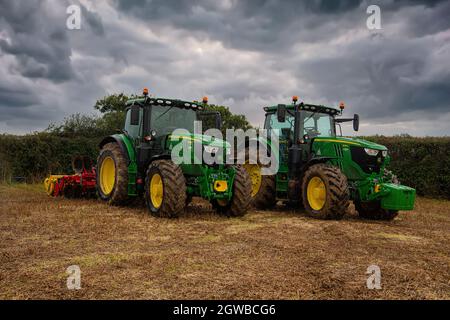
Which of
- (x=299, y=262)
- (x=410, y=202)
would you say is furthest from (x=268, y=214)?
(x=299, y=262)

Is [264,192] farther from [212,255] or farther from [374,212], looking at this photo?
→ [212,255]

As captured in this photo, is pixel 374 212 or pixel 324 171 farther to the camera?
pixel 374 212

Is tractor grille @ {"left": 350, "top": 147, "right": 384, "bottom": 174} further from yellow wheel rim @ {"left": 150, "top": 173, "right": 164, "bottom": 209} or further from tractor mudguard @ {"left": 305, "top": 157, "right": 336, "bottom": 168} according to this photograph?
yellow wheel rim @ {"left": 150, "top": 173, "right": 164, "bottom": 209}

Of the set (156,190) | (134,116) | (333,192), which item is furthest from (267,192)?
(134,116)

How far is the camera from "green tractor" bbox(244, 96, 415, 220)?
8766 mm

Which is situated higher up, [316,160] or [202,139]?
[202,139]

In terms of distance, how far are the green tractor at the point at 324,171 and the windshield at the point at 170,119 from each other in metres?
1.93

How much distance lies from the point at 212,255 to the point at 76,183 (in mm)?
6790

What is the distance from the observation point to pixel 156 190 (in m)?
8.74

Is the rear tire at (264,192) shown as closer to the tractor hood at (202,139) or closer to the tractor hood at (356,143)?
the tractor hood at (356,143)

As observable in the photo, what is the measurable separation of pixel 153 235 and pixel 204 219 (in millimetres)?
1874

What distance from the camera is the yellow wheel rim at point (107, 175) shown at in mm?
10617

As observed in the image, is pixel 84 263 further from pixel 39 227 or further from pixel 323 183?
pixel 323 183

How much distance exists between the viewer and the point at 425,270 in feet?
17.2
